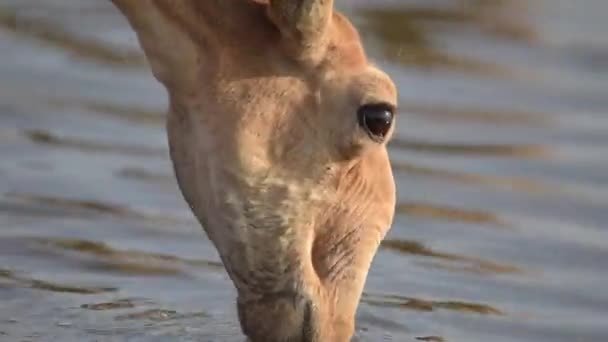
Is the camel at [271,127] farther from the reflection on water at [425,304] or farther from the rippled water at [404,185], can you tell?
the reflection on water at [425,304]

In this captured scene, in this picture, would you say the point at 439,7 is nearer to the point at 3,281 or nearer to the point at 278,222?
the point at 3,281

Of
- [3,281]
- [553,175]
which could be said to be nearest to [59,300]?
[3,281]

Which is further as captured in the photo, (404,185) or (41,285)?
(404,185)

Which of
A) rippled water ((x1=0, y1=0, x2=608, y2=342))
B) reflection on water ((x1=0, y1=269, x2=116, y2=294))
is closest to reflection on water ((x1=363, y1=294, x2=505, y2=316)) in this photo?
rippled water ((x1=0, y1=0, x2=608, y2=342))

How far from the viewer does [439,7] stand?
1145 cm

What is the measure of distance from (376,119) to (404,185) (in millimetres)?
3432

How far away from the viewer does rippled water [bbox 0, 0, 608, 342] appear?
22.6ft

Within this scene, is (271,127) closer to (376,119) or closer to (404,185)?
(376,119)

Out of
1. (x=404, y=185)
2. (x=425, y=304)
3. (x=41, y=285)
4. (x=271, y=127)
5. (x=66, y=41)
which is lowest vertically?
(x=41, y=285)

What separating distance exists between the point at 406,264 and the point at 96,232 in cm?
105

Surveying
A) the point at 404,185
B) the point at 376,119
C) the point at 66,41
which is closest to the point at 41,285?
the point at 404,185

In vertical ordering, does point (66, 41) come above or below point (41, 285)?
above

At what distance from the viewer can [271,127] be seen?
5.06 m

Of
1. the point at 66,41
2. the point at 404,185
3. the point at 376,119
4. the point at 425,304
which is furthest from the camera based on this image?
the point at 66,41
